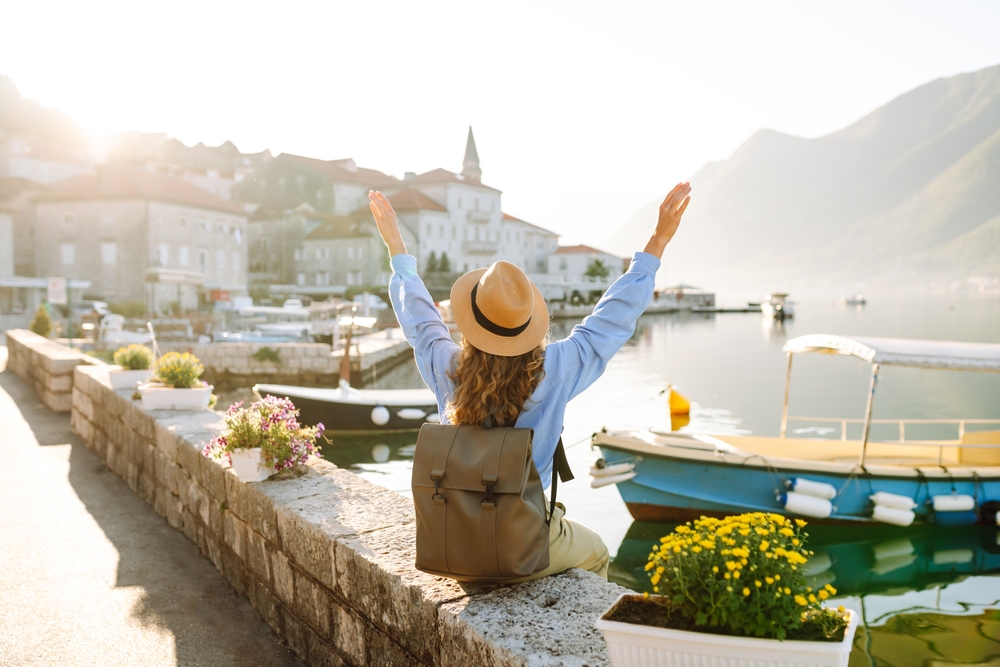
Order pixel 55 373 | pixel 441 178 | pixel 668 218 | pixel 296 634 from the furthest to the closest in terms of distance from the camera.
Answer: pixel 441 178 < pixel 55 373 < pixel 296 634 < pixel 668 218

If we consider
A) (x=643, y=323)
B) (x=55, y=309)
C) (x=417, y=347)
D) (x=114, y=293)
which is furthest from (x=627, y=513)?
(x=643, y=323)

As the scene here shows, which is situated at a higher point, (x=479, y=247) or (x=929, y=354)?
(x=479, y=247)

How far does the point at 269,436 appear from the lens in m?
4.57

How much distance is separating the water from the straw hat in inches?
274

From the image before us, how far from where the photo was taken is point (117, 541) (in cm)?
562

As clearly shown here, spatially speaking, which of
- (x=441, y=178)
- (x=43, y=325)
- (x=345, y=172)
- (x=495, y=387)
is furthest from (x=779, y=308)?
(x=495, y=387)

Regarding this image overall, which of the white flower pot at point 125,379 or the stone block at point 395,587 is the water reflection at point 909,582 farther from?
the white flower pot at point 125,379

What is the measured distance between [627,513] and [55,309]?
38042mm

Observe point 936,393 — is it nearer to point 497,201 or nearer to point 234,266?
point 234,266

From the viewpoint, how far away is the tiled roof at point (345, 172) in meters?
78.2

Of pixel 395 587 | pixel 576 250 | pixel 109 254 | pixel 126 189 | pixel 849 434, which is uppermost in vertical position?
pixel 126 189

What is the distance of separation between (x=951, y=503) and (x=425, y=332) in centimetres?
1040

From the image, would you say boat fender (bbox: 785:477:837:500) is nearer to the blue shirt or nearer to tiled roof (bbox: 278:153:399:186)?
the blue shirt

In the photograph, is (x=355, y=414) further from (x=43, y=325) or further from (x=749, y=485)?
(x=43, y=325)
